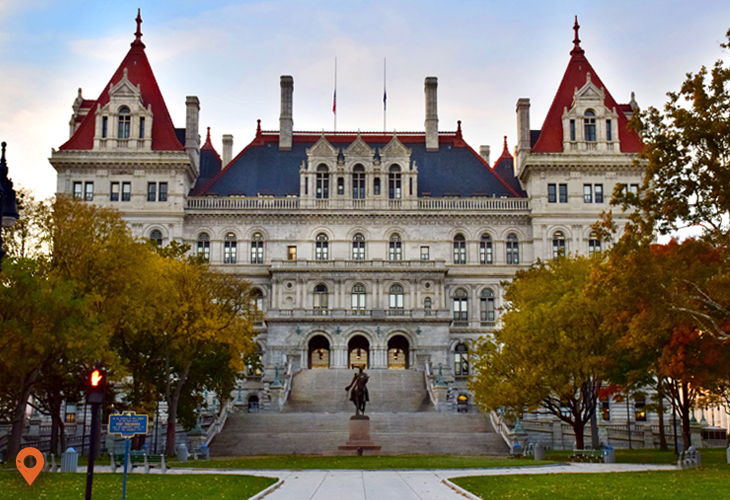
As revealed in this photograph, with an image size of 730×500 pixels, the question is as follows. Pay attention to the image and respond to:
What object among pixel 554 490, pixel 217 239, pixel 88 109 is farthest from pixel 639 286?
pixel 88 109

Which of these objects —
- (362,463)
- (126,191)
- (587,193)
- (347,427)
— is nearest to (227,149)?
(126,191)

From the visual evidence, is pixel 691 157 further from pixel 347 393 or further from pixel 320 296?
pixel 320 296

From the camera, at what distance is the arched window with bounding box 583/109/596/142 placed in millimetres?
68625

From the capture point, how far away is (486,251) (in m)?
68.4

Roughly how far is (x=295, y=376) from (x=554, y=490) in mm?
37056

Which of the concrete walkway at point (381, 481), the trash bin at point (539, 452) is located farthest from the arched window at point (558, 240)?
the concrete walkway at point (381, 481)

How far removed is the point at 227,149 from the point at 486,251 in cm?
2502

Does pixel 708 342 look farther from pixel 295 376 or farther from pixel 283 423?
pixel 295 376

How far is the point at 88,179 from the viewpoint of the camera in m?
66.5

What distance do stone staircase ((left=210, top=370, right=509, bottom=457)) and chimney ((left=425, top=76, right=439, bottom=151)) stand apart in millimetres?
24200

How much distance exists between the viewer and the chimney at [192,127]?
230ft

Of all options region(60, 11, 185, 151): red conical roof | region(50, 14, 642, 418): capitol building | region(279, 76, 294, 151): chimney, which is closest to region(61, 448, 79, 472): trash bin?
region(50, 14, 642, 418): capitol building

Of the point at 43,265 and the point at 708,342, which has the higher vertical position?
the point at 43,265

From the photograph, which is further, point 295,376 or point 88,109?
point 88,109
